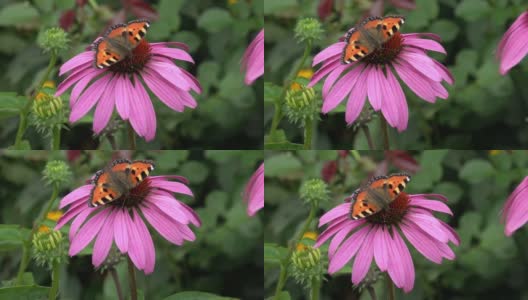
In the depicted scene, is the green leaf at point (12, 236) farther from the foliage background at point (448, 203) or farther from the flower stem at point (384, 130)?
the flower stem at point (384, 130)

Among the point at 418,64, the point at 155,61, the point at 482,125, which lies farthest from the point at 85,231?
the point at 482,125

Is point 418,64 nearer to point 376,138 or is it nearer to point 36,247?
point 376,138

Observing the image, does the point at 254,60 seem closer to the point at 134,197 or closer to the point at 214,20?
the point at 214,20

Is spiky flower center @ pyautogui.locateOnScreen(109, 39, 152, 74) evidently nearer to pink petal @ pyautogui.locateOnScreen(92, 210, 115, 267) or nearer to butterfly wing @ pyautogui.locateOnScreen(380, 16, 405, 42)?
pink petal @ pyautogui.locateOnScreen(92, 210, 115, 267)

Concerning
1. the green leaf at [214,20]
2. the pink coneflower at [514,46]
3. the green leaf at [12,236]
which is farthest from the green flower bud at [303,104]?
the green leaf at [12,236]

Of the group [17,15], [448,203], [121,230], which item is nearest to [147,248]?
[121,230]
